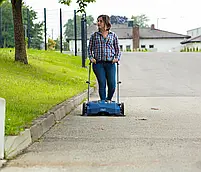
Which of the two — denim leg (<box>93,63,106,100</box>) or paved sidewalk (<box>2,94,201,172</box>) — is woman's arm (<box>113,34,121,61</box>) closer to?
denim leg (<box>93,63,106,100</box>)

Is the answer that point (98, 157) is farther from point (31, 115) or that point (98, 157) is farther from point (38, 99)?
point (38, 99)

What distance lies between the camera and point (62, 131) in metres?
8.30

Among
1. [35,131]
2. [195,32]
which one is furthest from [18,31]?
[195,32]

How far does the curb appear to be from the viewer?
619 centimetres

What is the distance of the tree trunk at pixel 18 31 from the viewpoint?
2109cm

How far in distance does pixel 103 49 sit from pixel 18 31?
38.2 feet

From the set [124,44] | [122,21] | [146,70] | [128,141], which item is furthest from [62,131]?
[122,21]

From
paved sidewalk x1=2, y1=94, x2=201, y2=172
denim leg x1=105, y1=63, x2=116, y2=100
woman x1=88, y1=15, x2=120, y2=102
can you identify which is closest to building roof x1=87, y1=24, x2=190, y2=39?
denim leg x1=105, y1=63, x2=116, y2=100

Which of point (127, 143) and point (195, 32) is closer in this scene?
point (127, 143)

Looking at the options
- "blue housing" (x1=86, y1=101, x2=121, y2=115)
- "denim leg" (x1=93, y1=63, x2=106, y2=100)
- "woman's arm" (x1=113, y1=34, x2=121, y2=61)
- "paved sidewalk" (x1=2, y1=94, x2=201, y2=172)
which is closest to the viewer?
"paved sidewalk" (x1=2, y1=94, x2=201, y2=172)

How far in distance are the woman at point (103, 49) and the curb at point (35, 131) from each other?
1.17 m

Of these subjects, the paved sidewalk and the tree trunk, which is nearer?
the paved sidewalk

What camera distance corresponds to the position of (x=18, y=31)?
841 inches

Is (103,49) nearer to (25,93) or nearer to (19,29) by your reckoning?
(25,93)
